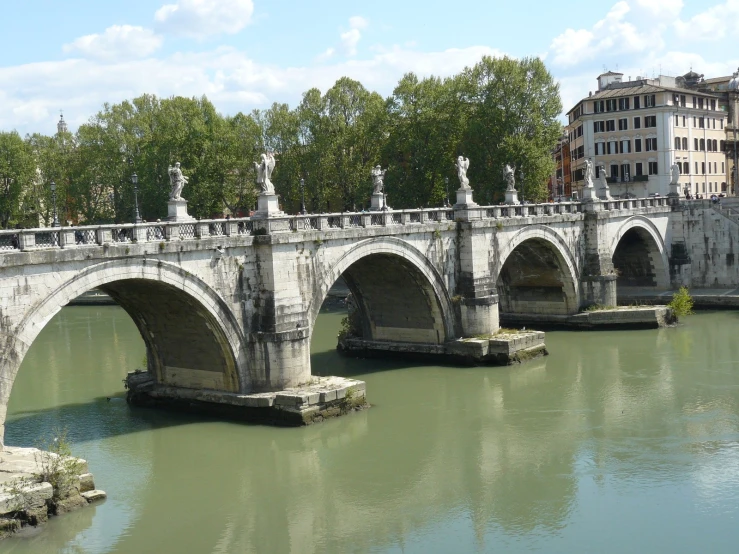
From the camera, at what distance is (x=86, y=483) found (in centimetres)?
1644

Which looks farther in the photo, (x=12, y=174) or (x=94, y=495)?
(x=12, y=174)

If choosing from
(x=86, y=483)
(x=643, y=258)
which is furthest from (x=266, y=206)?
(x=643, y=258)

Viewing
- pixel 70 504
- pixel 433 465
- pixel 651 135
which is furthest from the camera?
pixel 651 135

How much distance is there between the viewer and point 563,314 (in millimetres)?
35281

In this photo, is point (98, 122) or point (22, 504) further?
point (98, 122)

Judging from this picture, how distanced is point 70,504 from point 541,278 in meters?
23.1

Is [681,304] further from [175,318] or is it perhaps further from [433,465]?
[175,318]

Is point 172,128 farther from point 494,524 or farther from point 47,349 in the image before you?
point 494,524

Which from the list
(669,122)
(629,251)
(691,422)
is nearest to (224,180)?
(629,251)

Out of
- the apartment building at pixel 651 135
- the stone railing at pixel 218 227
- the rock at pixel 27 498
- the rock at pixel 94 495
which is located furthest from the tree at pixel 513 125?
the rock at pixel 27 498

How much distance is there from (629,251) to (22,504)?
32.7 metres

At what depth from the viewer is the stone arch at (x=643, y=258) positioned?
41.1m

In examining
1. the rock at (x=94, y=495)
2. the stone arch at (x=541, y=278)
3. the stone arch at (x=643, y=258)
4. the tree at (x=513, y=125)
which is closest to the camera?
the rock at (x=94, y=495)

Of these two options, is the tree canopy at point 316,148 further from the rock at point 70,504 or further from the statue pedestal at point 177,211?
the rock at point 70,504
